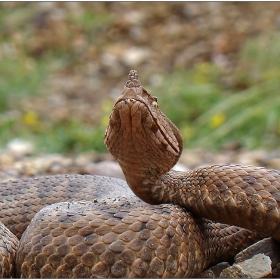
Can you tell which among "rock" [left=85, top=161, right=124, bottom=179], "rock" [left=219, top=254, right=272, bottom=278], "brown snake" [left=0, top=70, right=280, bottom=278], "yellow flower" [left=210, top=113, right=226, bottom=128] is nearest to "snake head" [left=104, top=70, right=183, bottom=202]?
"brown snake" [left=0, top=70, right=280, bottom=278]

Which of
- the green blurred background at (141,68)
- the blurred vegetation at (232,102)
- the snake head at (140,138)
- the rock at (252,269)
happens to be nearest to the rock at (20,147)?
the green blurred background at (141,68)

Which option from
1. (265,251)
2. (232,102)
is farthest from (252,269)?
(232,102)

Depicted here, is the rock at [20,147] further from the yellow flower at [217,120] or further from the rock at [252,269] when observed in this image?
the rock at [252,269]

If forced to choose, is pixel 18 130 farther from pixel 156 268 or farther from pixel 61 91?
pixel 156 268

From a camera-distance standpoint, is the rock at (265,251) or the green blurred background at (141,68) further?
the green blurred background at (141,68)

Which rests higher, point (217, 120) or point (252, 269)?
point (217, 120)

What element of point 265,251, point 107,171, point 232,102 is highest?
point 232,102

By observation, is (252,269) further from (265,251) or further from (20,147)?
(20,147)
